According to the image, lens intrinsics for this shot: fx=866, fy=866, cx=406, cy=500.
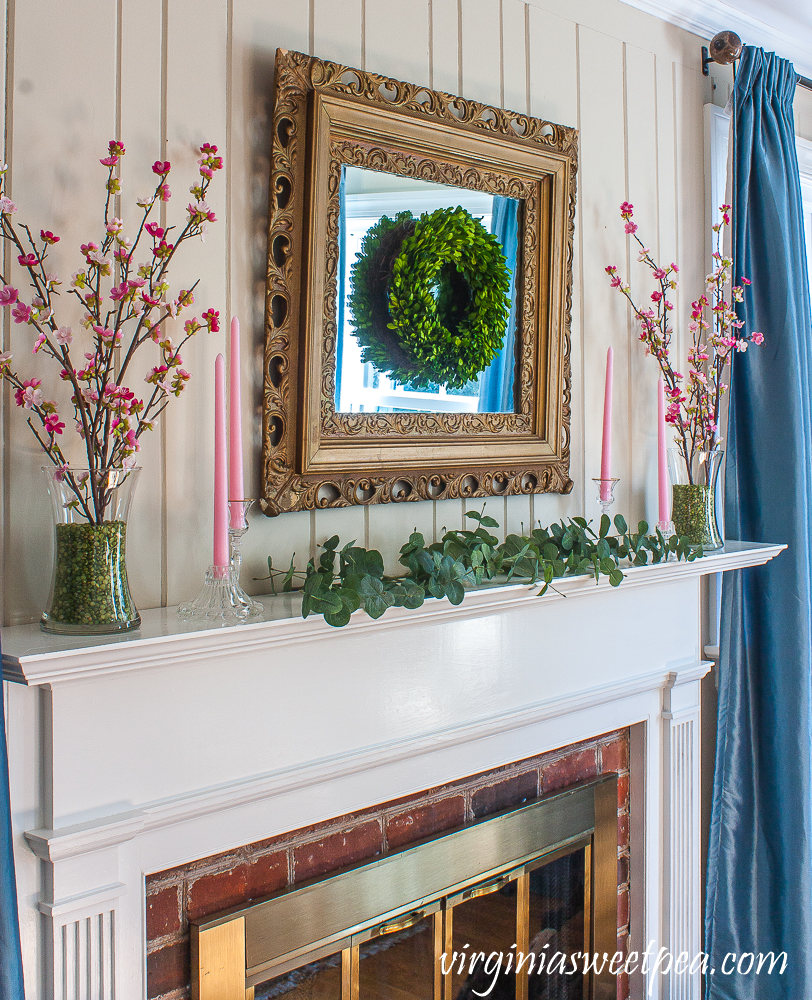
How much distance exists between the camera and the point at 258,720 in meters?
1.15

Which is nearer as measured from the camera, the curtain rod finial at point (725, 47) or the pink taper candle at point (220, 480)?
the pink taper candle at point (220, 480)

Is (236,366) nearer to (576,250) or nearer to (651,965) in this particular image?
(576,250)

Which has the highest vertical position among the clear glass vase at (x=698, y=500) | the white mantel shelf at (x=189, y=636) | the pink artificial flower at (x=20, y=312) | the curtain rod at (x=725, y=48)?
the curtain rod at (x=725, y=48)

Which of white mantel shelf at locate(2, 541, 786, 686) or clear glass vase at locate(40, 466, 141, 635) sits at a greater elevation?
clear glass vase at locate(40, 466, 141, 635)

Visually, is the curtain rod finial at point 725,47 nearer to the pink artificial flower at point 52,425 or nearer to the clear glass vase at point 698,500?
the clear glass vase at point 698,500

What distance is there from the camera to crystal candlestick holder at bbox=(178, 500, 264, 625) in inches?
42.5

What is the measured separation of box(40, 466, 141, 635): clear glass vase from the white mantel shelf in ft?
0.07

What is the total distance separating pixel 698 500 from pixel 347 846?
0.97m

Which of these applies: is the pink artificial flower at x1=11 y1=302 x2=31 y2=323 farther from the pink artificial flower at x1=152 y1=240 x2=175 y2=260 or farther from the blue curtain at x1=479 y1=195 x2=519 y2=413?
the blue curtain at x1=479 y1=195 x2=519 y2=413

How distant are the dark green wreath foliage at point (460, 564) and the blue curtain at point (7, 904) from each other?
1.25 feet

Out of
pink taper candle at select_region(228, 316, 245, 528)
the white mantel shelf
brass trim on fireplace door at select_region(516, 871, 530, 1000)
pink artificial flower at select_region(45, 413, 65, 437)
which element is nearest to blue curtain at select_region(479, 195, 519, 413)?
the white mantel shelf

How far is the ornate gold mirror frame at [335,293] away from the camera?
1.26 metres

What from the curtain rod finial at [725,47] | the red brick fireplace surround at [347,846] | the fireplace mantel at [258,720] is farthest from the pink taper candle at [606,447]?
the curtain rod finial at [725,47]
